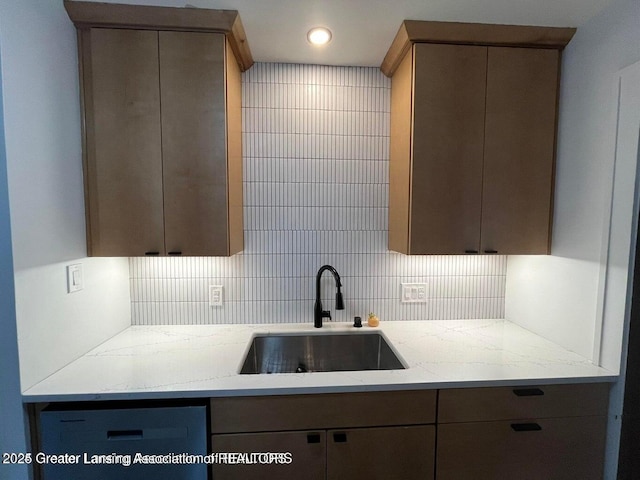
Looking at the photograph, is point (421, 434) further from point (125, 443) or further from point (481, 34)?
point (481, 34)

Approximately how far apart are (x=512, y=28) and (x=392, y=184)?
0.85m

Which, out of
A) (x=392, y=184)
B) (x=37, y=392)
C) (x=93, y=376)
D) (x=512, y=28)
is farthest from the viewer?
(x=392, y=184)

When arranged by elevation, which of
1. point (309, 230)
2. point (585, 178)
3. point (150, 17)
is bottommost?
point (309, 230)

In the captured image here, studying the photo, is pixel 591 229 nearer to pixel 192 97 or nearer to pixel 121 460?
pixel 192 97

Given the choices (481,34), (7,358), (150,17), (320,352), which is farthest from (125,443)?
(481,34)

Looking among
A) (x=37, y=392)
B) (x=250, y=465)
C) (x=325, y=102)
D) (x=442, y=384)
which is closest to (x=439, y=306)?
(x=442, y=384)

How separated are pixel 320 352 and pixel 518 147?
1416 mm

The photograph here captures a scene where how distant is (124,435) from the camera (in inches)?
39.4

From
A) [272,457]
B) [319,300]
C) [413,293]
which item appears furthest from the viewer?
[413,293]

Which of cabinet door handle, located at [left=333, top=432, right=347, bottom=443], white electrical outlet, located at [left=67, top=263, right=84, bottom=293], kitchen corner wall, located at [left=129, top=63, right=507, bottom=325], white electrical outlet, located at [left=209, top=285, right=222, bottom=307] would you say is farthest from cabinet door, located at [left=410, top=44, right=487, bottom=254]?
Answer: white electrical outlet, located at [left=67, top=263, right=84, bottom=293]

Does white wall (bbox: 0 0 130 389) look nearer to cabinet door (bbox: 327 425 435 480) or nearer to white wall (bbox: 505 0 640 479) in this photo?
cabinet door (bbox: 327 425 435 480)

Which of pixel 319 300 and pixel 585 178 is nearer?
pixel 585 178

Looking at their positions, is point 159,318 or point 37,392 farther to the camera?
point 159,318

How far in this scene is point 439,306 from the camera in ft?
5.52
